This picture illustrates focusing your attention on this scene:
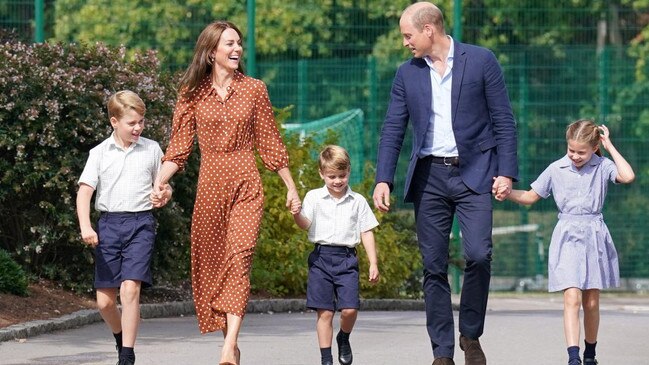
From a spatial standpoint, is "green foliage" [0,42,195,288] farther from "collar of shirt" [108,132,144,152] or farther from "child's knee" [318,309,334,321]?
"child's knee" [318,309,334,321]

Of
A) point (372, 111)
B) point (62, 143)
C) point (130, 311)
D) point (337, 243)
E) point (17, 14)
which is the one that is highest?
point (17, 14)

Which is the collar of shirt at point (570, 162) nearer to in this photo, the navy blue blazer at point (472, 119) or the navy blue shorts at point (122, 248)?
the navy blue blazer at point (472, 119)

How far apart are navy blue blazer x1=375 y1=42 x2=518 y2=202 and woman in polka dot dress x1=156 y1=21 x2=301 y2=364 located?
662 millimetres

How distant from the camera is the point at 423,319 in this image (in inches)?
515

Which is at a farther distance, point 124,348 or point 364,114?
point 364,114

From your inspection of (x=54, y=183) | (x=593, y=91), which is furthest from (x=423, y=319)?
(x=593, y=91)

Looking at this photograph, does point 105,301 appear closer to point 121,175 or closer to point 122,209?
point 122,209

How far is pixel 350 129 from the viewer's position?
1798 centimetres

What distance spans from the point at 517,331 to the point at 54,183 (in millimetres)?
3553

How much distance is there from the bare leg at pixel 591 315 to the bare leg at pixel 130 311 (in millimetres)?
2499

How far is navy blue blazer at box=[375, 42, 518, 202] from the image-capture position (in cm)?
825

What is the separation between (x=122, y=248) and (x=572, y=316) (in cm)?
250

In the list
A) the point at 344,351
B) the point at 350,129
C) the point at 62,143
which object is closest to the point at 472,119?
the point at 344,351

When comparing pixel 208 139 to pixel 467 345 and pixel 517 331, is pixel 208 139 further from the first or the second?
pixel 517 331
